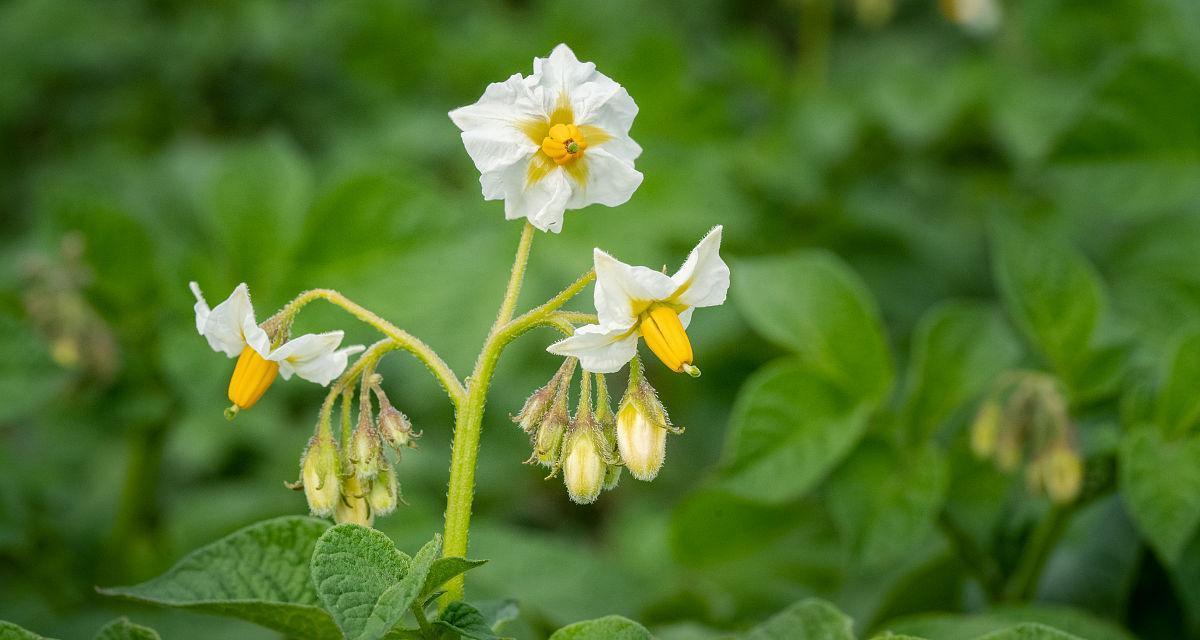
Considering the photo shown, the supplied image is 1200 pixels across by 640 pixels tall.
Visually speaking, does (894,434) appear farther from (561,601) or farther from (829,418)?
(561,601)

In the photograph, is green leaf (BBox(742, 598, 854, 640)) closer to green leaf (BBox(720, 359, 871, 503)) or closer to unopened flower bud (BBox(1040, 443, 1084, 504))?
green leaf (BBox(720, 359, 871, 503))

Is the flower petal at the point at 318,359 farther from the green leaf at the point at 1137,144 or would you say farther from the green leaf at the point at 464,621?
the green leaf at the point at 1137,144

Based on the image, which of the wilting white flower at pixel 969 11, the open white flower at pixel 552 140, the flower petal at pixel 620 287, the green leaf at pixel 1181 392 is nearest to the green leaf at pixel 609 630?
the flower petal at pixel 620 287

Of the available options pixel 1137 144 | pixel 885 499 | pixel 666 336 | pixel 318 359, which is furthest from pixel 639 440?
pixel 1137 144

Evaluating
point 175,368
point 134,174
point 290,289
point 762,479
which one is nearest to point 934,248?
point 762,479

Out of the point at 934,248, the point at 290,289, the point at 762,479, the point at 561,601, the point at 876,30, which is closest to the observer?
the point at 762,479

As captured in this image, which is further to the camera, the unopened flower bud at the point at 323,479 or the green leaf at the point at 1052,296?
the green leaf at the point at 1052,296
